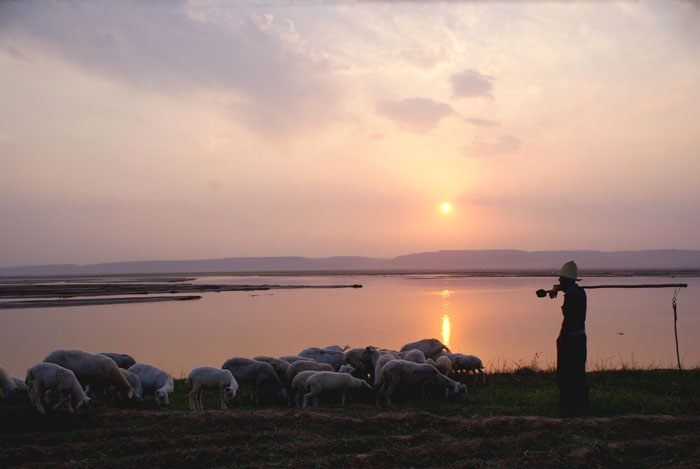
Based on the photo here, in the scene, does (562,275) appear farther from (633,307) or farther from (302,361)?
(633,307)

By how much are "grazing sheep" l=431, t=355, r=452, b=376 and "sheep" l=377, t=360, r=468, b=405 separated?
2.19 metres

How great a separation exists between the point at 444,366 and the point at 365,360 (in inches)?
89.8

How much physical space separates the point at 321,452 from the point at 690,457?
446cm

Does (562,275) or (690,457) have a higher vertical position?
(562,275)

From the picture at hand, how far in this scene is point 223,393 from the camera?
34.0 ft

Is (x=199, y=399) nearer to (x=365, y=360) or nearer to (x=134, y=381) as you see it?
(x=134, y=381)

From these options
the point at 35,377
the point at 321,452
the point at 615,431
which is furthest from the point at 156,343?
the point at 615,431

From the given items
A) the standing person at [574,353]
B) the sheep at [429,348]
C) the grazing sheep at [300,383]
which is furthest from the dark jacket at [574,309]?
the sheep at [429,348]

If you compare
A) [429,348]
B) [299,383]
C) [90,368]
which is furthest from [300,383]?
[429,348]

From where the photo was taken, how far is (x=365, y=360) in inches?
553

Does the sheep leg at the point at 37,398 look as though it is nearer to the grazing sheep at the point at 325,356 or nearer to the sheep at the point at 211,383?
the sheep at the point at 211,383

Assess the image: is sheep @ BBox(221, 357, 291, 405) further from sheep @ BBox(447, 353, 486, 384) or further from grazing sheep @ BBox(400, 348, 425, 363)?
sheep @ BBox(447, 353, 486, 384)

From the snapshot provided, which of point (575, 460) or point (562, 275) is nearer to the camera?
point (575, 460)

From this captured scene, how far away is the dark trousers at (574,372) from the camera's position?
29.5 feet
